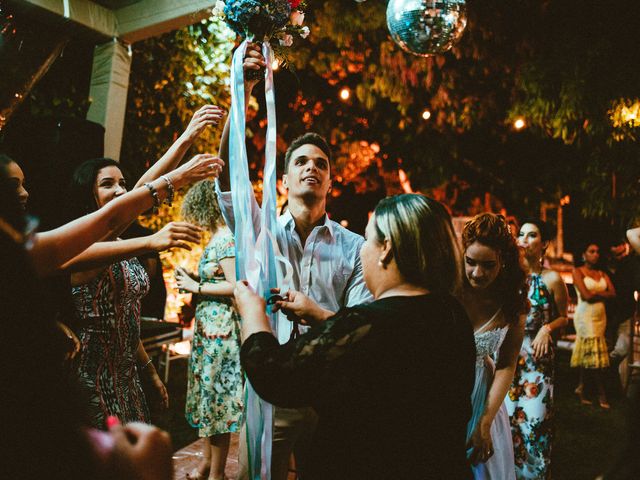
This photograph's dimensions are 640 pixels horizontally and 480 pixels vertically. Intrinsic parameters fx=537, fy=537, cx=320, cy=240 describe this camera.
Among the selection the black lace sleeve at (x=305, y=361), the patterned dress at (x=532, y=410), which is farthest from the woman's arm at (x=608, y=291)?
the black lace sleeve at (x=305, y=361)

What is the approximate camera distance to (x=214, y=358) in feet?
13.4

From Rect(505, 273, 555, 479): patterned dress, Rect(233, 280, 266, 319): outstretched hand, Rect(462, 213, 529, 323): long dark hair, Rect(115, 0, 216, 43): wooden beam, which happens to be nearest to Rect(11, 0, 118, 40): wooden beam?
Rect(115, 0, 216, 43): wooden beam

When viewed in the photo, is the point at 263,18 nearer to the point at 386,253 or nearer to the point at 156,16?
the point at 386,253

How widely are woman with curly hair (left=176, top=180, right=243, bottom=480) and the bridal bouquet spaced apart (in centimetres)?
199

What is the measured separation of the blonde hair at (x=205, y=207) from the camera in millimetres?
4234

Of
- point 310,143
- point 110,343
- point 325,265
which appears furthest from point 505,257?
point 110,343

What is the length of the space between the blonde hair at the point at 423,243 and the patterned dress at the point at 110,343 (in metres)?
1.38

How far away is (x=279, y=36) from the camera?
220 cm

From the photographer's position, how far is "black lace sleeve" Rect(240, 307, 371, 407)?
1.42 m

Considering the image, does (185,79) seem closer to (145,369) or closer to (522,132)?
(145,369)

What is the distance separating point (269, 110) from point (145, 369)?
1.55m

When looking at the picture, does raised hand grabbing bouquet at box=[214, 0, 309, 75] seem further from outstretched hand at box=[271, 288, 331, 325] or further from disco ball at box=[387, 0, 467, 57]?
disco ball at box=[387, 0, 467, 57]

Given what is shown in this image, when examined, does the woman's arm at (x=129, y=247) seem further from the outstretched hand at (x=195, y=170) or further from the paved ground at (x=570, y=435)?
the paved ground at (x=570, y=435)

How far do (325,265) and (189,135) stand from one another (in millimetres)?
917
